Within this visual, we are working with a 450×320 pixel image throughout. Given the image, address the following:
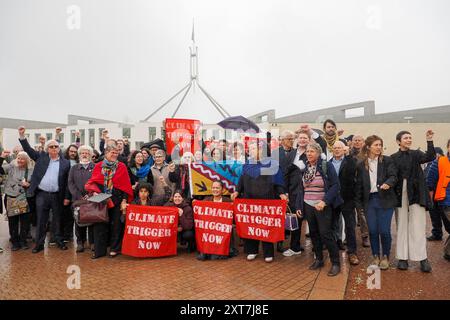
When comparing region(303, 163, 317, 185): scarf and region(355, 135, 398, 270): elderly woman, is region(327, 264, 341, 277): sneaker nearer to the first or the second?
region(355, 135, 398, 270): elderly woman

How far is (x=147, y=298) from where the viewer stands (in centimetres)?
412

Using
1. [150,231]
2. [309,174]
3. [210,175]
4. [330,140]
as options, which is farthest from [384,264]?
[150,231]

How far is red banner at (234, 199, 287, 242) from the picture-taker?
221 inches

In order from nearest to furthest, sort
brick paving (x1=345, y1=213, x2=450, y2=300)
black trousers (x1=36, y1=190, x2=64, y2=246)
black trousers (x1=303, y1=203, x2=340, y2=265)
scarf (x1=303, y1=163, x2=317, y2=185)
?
brick paving (x1=345, y1=213, x2=450, y2=300) → black trousers (x1=303, y1=203, x2=340, y2=265) → scarf (x1=303, y1=163, x2=317, y2=185) → black trousers (x1=36, y1=190, x2=64, y2=246)

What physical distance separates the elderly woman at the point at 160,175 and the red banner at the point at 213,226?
2.57ft

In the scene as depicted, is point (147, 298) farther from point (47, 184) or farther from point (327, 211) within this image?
point (47, 184)

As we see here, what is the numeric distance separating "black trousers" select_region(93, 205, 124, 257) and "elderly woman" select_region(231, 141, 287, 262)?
96.8 inches

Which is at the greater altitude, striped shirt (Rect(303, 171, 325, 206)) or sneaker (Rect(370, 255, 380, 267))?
striped shirt (Rect(303, 171, 325, 206))

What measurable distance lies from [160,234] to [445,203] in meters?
5.01

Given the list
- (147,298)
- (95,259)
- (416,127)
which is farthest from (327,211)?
(416,127)

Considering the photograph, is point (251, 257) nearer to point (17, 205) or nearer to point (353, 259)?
point (353, 259)

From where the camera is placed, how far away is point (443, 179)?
221 inches

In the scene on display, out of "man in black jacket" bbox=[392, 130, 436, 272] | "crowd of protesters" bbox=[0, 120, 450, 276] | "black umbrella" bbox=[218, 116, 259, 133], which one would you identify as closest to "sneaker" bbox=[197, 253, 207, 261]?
"crowd of protesters" bbox=[0, 120, 450, 276]
